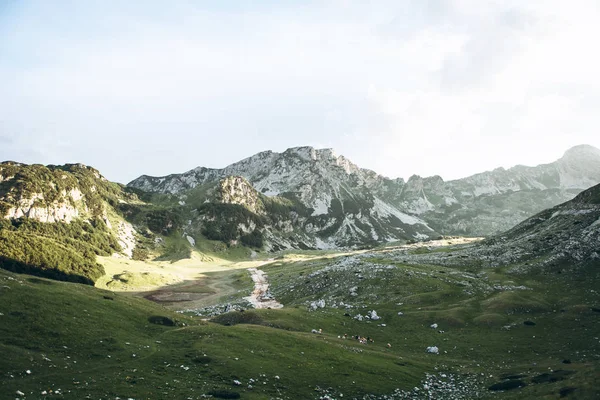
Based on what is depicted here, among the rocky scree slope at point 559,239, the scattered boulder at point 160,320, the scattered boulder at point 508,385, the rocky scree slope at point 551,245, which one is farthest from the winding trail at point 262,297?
the scattered boulder at point 508,385

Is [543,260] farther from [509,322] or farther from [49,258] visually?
[49,258]

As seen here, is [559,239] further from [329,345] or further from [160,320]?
[160,320]

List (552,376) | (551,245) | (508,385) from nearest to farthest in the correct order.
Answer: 1. (552,376)
2. (508,385)
3. (551,245)

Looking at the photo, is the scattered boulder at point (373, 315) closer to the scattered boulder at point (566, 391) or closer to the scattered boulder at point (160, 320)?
the scattered boulder at point (160, 320)

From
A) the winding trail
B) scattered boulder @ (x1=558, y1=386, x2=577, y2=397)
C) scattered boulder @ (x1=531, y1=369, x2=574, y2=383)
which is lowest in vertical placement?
the winding trail

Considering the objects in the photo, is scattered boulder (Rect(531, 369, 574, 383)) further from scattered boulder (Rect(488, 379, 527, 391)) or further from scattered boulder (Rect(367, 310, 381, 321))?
scattered boulder (Rect(367, 310, 381, 321))

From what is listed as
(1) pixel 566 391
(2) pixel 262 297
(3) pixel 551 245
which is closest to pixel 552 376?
(1) pixel 566 391

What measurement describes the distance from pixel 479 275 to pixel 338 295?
1547 inches

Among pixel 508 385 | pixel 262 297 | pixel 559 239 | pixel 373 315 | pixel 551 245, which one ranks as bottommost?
pixel 262 297

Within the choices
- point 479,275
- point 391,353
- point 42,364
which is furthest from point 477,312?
point 42,364

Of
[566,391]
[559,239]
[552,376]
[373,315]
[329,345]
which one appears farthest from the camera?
[559,239]

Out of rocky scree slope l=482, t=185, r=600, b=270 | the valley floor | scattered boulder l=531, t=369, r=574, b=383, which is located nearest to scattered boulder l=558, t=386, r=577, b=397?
the valley floor

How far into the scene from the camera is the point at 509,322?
65.8 m

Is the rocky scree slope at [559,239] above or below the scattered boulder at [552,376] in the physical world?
above
